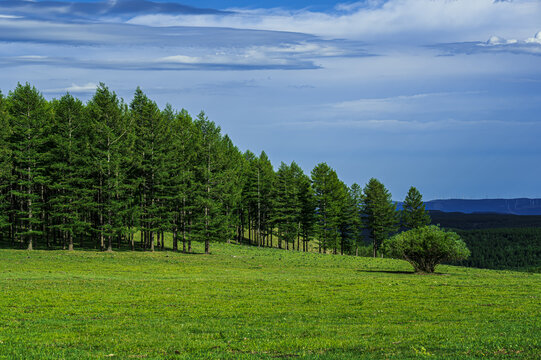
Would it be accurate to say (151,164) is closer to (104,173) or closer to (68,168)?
(104,173)

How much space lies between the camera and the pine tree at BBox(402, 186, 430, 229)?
109m

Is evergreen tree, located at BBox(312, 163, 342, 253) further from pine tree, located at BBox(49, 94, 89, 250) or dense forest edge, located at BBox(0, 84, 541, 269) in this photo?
pine tree, located at BBox(49, 94, 89, 250)

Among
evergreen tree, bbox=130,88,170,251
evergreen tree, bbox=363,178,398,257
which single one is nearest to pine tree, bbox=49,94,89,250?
evergreen tree, bbox=130,88,170,251

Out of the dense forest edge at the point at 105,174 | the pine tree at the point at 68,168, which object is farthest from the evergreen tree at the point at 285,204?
the pine tree at the point at 68,168

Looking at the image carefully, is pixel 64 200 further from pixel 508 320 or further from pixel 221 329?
A: pixel 508 320

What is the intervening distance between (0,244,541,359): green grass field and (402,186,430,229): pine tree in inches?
2674

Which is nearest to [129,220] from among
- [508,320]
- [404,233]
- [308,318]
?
[404,233]

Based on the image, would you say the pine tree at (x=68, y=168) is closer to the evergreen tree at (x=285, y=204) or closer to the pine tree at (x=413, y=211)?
the evergreen tree at (x=285, y=204)

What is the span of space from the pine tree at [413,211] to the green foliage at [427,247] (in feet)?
172

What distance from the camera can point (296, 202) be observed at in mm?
103562

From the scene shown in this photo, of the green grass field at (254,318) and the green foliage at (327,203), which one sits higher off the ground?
the green foliage at (327,203)

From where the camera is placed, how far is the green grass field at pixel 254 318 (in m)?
17.1

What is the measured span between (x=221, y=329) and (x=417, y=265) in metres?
42.0

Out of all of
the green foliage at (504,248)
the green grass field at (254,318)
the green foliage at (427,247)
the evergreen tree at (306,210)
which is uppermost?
the evergreen tree at (306,210)
